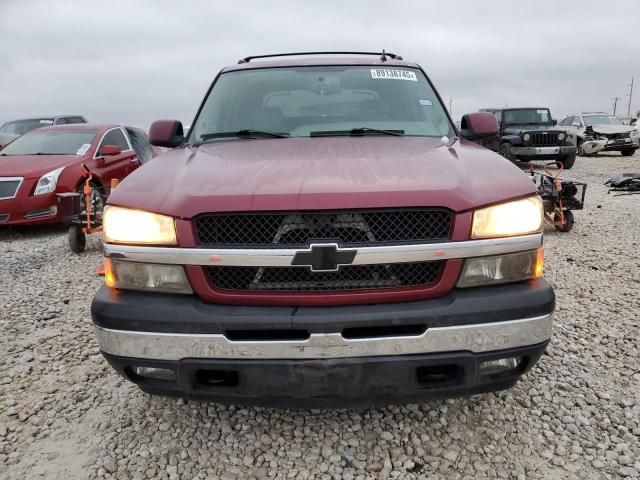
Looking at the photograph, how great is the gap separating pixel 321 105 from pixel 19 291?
3.42 metres

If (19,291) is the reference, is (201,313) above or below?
above

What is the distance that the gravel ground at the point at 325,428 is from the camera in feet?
6.79

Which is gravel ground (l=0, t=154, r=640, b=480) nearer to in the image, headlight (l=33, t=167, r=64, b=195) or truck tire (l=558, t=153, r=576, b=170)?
headlight (l=33, t=167, r=64, b=195)

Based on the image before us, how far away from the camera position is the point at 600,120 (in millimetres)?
19406

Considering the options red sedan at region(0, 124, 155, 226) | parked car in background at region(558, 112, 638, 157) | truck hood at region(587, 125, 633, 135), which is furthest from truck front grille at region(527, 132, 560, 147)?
red sedan at region(0, 124, 155, 226)

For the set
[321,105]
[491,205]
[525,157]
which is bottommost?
[525,157]

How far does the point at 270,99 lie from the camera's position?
318cm

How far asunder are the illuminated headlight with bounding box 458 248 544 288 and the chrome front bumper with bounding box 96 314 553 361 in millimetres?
173

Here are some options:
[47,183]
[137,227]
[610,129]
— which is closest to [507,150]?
[610,129]

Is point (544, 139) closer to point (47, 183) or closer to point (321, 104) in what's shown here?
point (47, 183)

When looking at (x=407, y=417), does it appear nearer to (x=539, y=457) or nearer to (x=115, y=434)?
(x=539, y=457)

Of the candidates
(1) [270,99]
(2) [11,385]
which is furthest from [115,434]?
(1) [270,99]

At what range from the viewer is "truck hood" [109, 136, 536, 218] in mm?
1823

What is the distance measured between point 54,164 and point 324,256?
6.57 metres
